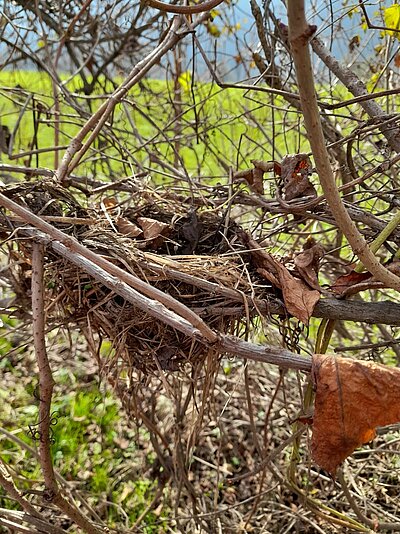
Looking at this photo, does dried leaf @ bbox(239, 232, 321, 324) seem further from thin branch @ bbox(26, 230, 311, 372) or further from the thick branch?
the thick branch

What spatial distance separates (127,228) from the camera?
1.47 metres

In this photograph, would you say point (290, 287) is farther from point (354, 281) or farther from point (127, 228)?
point (127, 228)

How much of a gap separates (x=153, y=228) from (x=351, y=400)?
0.72 m

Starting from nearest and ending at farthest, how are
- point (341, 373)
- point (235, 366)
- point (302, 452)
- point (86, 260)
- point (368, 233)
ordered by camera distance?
point (341, 373), point (86, 260), point (368, 233), point (302, 452), point (235, 366)

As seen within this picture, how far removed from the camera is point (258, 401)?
2920mm

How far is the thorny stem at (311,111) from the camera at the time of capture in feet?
2.08

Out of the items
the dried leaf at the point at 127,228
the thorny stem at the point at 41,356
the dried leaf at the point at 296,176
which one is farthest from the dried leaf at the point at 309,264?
the thorny stem at the point at 41,356

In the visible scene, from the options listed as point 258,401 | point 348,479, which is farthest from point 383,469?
point 258,401

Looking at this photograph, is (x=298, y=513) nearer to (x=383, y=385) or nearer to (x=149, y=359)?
(x=149, y=359)

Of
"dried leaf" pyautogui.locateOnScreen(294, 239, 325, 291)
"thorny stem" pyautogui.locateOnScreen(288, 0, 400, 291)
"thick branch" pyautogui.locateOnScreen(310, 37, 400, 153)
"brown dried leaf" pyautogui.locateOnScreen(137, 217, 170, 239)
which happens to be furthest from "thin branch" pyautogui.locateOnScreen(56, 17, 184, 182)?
"thorny stem" pyautogui.locateOnScreen(288, 0, 400, 291)

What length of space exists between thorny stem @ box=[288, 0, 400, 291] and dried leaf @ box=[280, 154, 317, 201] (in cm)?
45

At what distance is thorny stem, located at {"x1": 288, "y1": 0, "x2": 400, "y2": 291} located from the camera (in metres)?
0.63

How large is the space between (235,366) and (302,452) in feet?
1.67

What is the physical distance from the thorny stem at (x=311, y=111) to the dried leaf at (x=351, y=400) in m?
0.19
